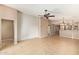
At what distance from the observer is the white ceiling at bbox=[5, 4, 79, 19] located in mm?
1571

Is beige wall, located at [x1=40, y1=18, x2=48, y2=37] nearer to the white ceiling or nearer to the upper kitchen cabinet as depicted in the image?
the white ceiling

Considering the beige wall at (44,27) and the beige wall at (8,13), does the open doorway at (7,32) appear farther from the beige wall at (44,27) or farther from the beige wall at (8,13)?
the beige wall at (44,27)

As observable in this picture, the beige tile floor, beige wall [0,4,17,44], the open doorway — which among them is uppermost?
beige wall [0,4,17,44]

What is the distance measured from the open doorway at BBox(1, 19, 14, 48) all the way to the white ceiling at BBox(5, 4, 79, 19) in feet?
0.87

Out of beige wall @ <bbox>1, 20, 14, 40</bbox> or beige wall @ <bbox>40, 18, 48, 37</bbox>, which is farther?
beige wall @ <bbox>40, 18, 48, 37</bbox>

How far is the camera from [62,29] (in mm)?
1761

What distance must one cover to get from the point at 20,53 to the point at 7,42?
26cm

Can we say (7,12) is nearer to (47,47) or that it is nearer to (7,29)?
(7,29)

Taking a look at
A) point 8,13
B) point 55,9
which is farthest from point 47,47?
point 8,13

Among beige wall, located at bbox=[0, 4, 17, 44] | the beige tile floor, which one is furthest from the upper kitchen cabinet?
the beige tile floor

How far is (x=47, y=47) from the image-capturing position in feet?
5.52

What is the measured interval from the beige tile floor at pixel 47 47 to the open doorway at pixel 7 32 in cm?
9
